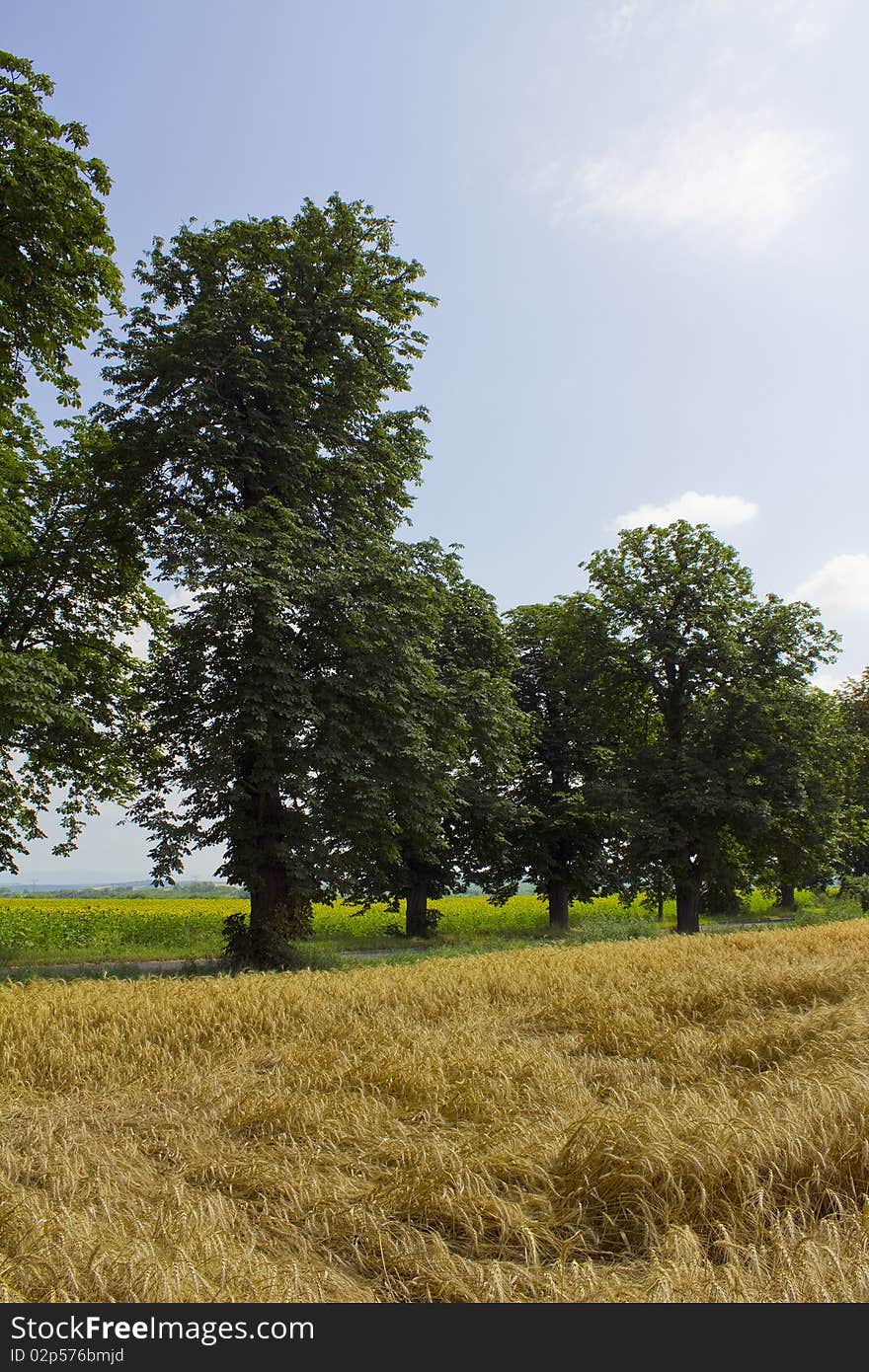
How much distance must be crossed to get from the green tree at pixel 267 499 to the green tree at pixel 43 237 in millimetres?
1755

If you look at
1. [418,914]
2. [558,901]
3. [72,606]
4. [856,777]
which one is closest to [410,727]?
[72,606]

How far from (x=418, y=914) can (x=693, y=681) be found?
13.5 metres

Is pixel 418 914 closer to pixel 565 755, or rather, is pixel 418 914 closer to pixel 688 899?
pixel 565 755

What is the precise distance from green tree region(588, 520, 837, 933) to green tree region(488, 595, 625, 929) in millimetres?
1170

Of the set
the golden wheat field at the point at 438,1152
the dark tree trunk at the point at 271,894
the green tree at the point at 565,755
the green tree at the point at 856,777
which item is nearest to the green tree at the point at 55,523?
the dark tree trunk at the point at 271,894

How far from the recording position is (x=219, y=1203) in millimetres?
4406

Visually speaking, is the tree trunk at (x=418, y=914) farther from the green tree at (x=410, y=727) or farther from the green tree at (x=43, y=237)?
the green tree at (x=43, y=237)

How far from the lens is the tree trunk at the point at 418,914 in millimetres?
31194

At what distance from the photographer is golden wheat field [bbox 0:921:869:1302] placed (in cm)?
356

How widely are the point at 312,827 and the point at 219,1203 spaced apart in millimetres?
12934

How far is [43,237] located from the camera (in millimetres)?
16625

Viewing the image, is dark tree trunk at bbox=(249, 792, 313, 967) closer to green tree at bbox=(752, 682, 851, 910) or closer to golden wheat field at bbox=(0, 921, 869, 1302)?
golden wheat field at bbox=(0, 921, 869, 1302)
